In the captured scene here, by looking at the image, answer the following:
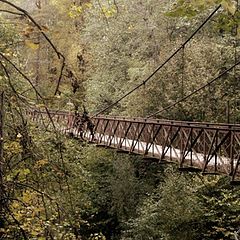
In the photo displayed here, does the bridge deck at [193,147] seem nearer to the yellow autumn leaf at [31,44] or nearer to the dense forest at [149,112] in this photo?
the dense forest at [149,112]

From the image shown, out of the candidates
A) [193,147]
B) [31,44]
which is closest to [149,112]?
[193,147]

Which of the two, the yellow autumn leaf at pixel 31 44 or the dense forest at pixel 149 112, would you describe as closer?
the yellow autumn leaf at pixel 31 44

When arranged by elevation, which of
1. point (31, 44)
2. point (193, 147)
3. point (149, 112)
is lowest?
point (31, 44)

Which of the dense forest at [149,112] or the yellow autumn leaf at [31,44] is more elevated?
the dense forest at [149,112]

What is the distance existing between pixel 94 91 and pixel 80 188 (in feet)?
20.2

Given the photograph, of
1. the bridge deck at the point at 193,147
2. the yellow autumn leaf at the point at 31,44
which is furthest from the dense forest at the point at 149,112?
the yellow autumn leaf at the point at 31,44

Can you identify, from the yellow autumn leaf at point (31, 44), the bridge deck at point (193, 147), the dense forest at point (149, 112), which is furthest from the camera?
the dense forest at point (149, 112)

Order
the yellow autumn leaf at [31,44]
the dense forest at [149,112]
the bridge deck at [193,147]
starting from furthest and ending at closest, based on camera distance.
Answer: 1. the dense forest at [149,112]
2. the bridge deck at [193,147]
3. the yellow autumn leaf at [31,44]

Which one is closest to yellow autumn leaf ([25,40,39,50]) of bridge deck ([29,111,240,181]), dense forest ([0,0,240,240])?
bridge deck ([29,111,240,181])

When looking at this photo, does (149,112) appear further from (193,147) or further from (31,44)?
(31,44)

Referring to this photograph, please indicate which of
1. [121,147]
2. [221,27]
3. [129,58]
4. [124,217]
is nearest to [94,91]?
[129,58]

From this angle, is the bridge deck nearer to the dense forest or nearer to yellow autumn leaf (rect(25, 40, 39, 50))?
the dense forest

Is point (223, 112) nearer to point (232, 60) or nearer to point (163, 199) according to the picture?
point (232, 60)

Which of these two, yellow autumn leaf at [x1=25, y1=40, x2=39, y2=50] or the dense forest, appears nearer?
yellow autumn leaf at [x1=25, y1=40, x2=39, y2=50]
